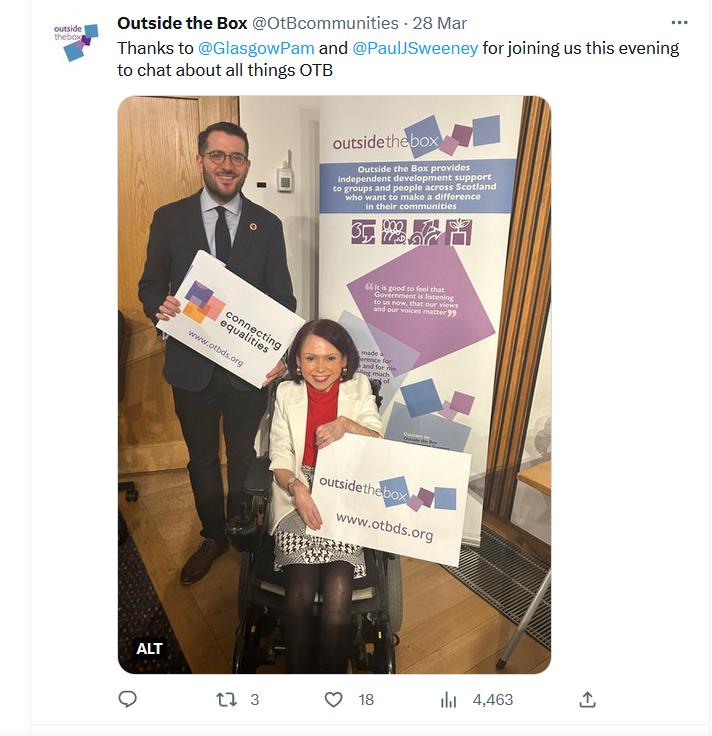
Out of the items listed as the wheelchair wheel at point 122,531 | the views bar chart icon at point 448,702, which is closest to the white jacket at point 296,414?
the wheelchair wheel at point 122,531

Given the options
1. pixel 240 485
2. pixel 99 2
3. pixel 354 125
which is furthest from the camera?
pixel 240 485

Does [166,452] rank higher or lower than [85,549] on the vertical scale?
higher

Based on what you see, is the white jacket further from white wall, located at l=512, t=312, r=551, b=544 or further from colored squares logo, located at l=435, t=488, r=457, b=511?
white wall, located at l=512, t=312, r=551, b=544

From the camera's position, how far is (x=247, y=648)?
3.28 ft

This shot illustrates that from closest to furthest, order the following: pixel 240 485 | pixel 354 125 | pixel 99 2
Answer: pixel 99 2
pixel 354 125
pixel 240 485

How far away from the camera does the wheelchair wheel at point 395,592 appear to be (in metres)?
1.06

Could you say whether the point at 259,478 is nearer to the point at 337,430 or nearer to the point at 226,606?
the point at 337,430
